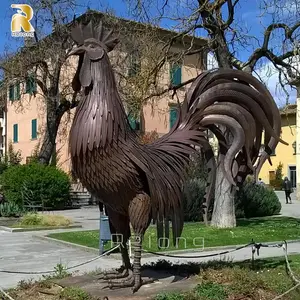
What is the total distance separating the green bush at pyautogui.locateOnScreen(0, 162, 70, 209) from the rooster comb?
1973 cm

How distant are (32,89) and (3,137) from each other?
23.5 m

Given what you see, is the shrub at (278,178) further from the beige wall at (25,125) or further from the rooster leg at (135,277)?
the rooster leg at (135,277)

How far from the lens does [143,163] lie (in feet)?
20.8

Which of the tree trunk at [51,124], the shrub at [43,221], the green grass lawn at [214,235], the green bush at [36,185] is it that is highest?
the tree trunk at [51,124]

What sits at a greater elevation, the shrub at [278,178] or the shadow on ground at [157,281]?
the shrub at [278,178]

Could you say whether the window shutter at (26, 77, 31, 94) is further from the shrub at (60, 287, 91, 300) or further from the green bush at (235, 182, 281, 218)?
the shrub at (60, 287, 91, 300)

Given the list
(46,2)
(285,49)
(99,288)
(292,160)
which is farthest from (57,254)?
(292,160)

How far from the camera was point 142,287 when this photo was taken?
676 centimetres

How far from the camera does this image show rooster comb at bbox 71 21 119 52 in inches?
248

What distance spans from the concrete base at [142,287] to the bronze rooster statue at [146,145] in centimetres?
16

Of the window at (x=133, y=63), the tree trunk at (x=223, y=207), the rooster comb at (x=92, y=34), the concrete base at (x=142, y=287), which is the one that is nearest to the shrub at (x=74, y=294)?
the concrete base at (x=142, y=287)

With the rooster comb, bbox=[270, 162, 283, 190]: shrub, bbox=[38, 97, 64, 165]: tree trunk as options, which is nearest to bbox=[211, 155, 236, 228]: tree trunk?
the rooster comb

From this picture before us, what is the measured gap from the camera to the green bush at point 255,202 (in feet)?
71.5

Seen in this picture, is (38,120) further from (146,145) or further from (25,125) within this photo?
(146,145)
